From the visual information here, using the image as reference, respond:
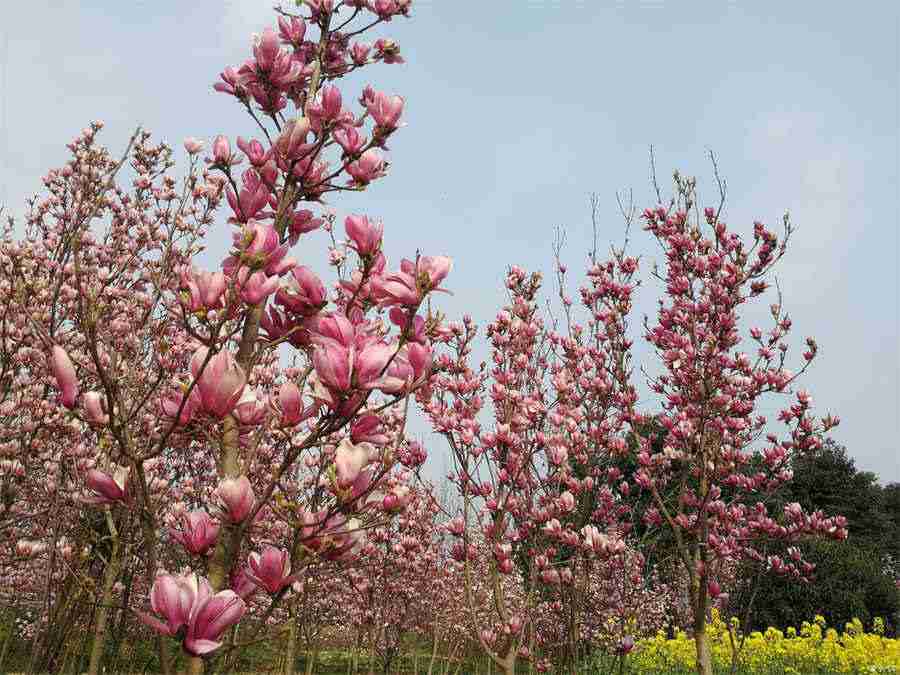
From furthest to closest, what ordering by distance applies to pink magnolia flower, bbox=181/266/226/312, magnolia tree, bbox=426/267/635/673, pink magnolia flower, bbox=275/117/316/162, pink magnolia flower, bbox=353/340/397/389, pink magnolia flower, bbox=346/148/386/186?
magnolia tree, bbox=426/267/635/673 → pink magnolia flower, bbox=346/148/386/186 → pink magnolia flower, bbox=275/117/316/162 → pink magnolia flower, bbox=181/266/226/312 → pink magnolia flower, bbox=353/340/397/389

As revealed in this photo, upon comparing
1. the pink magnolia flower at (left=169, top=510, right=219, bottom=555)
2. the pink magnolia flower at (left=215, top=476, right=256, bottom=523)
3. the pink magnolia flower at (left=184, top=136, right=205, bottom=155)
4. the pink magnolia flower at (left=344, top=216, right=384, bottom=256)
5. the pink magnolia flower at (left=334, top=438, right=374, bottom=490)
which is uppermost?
the pink magnolia flower at (left=184, top=136, right=205, bottom=155)

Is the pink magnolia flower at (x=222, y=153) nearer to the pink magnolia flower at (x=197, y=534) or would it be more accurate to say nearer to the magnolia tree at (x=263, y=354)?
the magnolia tree at (x=263, y=354)

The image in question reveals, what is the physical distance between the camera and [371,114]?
161cm

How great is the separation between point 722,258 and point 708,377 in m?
0.98

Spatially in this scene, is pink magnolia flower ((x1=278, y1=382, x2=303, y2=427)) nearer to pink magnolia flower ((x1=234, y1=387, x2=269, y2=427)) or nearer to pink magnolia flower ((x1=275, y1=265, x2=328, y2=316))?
pink magnolia flower ((x1=234, y1=387, x2=269, y2=427))

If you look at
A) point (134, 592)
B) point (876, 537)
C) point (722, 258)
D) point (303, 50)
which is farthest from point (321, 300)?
point (876, 537)

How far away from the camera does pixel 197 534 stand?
4.09 ft

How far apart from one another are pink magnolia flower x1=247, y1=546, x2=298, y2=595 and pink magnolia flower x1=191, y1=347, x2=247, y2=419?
28cm

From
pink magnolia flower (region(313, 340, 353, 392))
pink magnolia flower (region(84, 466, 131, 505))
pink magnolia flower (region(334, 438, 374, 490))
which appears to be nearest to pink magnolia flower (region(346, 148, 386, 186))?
pink magnolia flower (region(313, 340, 353, 392))

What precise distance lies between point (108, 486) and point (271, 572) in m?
0.37

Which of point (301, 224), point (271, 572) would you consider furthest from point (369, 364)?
point (301, 224)

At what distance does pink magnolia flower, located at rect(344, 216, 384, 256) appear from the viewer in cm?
134

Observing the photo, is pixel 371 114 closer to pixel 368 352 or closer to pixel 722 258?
pixel 368 352

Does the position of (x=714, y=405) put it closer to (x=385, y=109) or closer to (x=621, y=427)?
(x=621, y=427)
